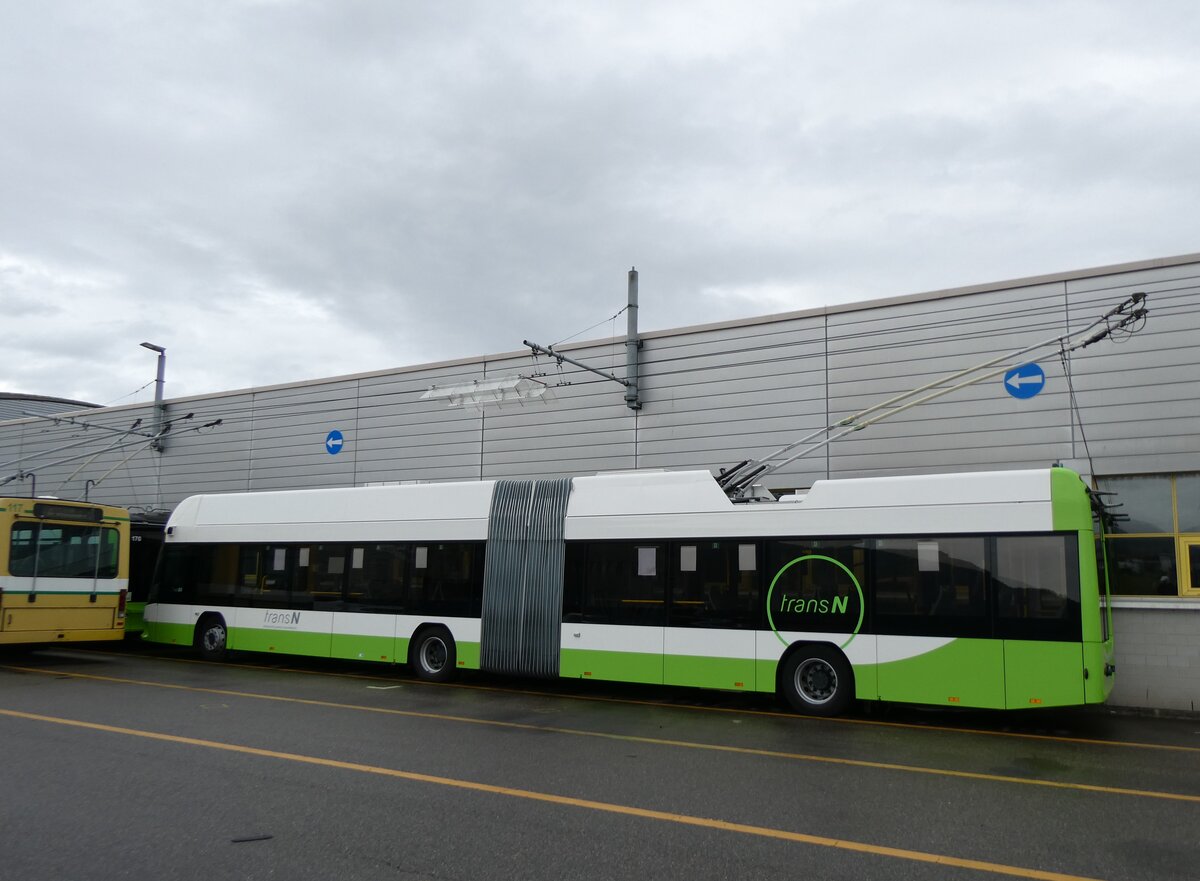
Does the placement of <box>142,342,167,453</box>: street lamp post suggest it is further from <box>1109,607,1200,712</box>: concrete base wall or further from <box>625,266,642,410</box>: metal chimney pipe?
<box>1109,607,1200,712</box>: concrete base wall

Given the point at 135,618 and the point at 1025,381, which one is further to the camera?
the point at 135,618

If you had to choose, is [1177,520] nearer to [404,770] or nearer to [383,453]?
[404,770]

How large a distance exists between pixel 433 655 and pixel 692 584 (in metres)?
4.65

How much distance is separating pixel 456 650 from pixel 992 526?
25.8 ft

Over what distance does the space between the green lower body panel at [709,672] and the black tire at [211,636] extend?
355 inches

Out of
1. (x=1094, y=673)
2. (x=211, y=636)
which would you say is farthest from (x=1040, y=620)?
(x=211, y=636)

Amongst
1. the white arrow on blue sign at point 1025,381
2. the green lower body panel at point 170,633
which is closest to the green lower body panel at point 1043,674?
the white arrow on blue sign at point 1025,381

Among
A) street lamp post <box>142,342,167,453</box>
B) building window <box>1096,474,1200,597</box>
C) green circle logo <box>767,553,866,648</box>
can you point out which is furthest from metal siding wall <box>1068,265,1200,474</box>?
street lamp post <box>142,342,167,453</box>

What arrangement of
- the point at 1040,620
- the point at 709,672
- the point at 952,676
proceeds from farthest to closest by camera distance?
the point at 709,672 < the point at 952,676 < the point at 1040,620

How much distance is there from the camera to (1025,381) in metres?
14.6

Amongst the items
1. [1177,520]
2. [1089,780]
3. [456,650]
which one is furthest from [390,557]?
[1177,520]

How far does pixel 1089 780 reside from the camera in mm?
7867

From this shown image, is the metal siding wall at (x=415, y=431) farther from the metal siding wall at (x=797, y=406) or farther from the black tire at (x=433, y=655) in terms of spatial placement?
the black tire at (x=433, y=655)

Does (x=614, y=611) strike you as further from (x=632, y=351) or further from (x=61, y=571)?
(x=61, y=571)
